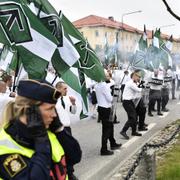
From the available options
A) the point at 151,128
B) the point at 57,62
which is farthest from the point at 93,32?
the point at 57,62

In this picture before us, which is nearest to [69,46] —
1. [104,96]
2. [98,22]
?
[104,96]

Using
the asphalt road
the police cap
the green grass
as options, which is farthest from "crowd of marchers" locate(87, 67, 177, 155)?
the police cap

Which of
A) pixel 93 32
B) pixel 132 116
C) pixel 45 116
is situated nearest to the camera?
pixel 45 116

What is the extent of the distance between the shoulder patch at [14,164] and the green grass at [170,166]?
392 cm

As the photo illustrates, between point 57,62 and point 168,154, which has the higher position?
point 57,62

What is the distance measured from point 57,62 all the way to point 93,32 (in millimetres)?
87656

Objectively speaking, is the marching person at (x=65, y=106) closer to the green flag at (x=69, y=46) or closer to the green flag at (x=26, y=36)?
the green flag at (x=69, y=46)

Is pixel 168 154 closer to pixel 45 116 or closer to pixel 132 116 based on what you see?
pixel 132 116

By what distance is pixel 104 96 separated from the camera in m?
8.79

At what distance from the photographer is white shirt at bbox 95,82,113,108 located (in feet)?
28.8

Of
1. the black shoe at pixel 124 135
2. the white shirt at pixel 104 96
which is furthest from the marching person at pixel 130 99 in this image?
the white shirt at pixel 104 96

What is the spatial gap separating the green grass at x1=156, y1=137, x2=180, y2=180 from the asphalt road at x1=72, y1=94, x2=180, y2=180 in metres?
0.77

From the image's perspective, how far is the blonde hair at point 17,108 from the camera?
2.29 metres

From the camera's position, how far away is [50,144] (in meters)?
2.37
